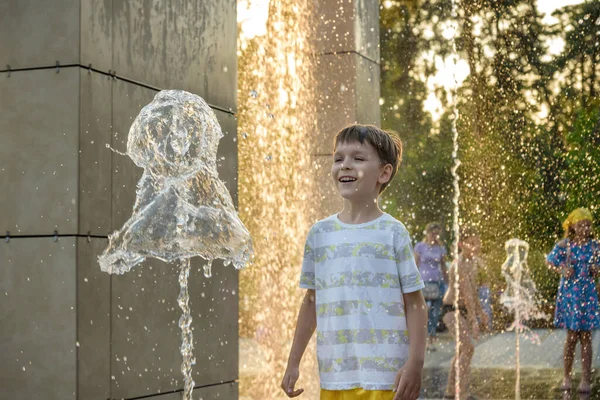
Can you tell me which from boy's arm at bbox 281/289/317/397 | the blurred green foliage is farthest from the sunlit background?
boy's arm at bbox 281/289/317/397

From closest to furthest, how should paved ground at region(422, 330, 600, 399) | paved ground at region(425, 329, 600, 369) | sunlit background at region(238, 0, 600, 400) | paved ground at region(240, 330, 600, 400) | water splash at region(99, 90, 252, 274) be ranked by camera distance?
water splash at region(99, 90, 252, 274) → sunlit background at region(238, 0, 600, 400) → paved ground at region(240, 330, 600, 400) → paved ground at region(422, 330, 600, 399) → paved ground at region(425, 329, 600, 369)

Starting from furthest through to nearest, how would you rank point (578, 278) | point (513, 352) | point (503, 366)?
point (513, 352) < point (503, 366) < point (578, 278)

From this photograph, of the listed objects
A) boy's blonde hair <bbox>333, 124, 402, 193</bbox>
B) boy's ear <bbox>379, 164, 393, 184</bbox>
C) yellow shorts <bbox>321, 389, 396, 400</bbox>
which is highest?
boy's blonde hair <bbox>333, 124, 402, 193</bbox>

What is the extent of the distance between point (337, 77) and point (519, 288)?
9535mm

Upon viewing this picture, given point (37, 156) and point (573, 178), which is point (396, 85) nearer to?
point (573, 178)

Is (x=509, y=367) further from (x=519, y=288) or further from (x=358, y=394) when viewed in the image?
(x=358, y=394)

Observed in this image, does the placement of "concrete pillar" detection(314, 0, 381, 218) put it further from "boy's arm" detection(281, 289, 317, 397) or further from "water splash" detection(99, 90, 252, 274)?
"boy's arm" detection(281, 289, 317, 397)

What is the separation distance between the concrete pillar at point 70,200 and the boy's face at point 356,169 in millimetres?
1153

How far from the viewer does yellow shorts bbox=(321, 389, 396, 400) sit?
3.46 meters

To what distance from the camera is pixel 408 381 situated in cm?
340

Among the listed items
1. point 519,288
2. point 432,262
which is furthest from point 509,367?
point 432,262

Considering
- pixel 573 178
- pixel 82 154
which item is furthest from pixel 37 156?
pixel 573 178

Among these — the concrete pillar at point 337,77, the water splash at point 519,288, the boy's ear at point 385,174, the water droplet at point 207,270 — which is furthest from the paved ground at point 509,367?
the boy's ear at point 385,174

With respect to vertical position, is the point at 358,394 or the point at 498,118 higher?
the point at 498,118
